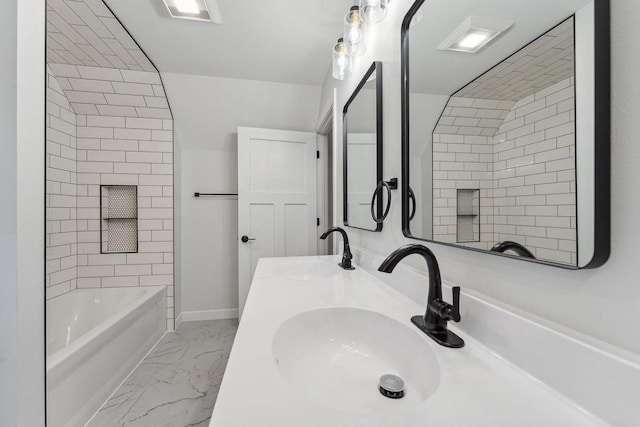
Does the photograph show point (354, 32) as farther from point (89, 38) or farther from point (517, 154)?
point (89, 38)

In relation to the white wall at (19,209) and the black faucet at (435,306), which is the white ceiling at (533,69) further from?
the white wall at (19,209)

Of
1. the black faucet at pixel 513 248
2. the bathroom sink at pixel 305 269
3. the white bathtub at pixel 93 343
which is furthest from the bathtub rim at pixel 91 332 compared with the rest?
the black faucet at pixel 513 248

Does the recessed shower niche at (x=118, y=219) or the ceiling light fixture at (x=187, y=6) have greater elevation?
the ceiling light fixture at (x=187, y=6)

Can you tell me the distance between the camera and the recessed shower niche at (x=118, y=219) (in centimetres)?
217

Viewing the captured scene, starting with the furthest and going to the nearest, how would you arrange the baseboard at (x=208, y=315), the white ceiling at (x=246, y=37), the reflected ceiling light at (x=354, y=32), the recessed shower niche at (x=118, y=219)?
the baseboard at (x=208, y=315)
the recessed shower niche at (x=118, y=219)
the white ceiling at (x=246, y=37)
the reflected ceiling light at (x=354, y=32)

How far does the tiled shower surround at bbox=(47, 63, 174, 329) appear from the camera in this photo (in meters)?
1.88

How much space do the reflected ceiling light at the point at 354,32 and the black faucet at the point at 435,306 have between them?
1092 mm

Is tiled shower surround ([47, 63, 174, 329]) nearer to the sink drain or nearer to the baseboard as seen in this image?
the baseboard

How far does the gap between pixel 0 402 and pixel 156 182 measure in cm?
188

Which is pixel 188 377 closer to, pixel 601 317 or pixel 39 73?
pixel 39 73

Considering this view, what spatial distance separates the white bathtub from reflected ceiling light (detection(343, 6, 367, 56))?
69.3 inches

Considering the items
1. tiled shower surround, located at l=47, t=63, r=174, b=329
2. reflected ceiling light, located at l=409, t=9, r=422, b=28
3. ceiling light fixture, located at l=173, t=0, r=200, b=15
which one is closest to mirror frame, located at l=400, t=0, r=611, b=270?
reflected ceiling light, located at l=409, t=9, r=422, b=28

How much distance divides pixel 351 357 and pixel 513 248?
0.49 metres

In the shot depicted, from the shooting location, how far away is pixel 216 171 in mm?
2506
